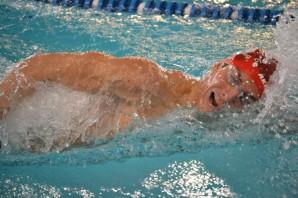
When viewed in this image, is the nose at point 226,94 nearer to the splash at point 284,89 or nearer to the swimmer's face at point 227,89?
the swimmer's face at point 227,89

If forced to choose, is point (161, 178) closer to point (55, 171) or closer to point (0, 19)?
point (55, 171)

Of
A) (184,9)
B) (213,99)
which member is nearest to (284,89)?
(213,99)

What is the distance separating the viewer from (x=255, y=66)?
2.37 m

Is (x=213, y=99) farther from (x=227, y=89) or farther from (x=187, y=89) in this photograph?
(x=187, y=89)

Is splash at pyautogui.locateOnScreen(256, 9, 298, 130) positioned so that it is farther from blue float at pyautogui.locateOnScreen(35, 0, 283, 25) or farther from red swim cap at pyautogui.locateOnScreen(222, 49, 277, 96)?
blue float at pyautogui.locateOnScreen(35, 0, 283, 25)

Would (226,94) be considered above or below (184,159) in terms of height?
above

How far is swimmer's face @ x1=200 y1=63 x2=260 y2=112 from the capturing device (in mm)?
2252

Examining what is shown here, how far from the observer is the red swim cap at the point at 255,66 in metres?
2.33

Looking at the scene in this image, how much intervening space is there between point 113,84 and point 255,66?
2.62ft

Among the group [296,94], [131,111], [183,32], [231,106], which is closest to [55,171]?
[131,111]

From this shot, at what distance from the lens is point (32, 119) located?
2.62 meters

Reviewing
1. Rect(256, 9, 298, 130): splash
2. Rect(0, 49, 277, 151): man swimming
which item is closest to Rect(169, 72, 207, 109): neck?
Rect(0, 49, 277, 151): man swimming

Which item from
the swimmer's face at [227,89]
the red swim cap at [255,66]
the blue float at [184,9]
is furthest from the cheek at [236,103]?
the blue float at [184,9]

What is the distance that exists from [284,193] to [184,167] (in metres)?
0.57
